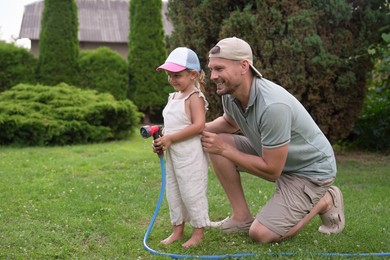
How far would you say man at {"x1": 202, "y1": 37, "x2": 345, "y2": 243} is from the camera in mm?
3193

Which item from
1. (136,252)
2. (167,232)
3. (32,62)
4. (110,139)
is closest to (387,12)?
(167,232)

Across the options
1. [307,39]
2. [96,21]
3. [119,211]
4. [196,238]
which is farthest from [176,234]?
[96,21]

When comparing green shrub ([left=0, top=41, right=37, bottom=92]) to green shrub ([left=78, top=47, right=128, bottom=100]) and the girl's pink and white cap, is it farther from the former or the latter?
the girl's pink and white cap

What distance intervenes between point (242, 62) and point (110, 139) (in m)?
7.13

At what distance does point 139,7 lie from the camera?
42.6 ft

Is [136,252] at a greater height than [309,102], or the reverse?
[309,102]

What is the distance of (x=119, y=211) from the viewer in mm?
4293

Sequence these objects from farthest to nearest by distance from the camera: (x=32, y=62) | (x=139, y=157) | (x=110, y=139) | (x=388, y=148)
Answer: (x=32, y=62), (x=110, y=139), (x=388, y=148), (x=139, y=157)

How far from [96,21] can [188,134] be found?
79.3 ft

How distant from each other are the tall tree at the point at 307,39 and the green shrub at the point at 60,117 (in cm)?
318

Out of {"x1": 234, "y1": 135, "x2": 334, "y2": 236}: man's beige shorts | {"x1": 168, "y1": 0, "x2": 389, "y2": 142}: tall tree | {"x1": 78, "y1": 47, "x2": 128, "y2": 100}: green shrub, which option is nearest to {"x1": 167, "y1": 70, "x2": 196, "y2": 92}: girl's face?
{"x1": 234, "y1": 135, "x2": 334, "y2": 236}: man's beige shorts

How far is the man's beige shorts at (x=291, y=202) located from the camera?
337 centimetres

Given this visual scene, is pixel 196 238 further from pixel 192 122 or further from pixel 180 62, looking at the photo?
pixel 180 62

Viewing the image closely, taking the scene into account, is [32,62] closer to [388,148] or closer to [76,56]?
[76,56]
